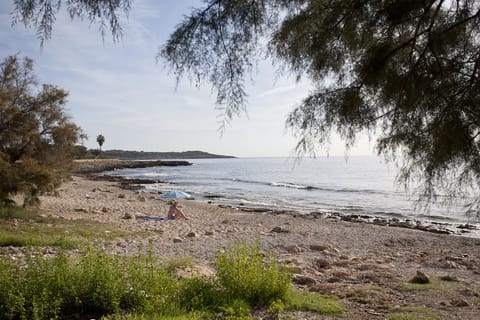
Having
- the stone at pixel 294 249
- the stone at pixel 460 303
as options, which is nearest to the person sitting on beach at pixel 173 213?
the stone at pixel 294 249

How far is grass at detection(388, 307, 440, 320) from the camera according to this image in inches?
205

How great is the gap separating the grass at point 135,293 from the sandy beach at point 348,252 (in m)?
0.66

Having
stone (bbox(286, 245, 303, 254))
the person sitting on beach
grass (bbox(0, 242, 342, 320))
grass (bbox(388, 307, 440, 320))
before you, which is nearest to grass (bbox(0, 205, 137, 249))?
grass (bbox(0, 242, 342, 320))

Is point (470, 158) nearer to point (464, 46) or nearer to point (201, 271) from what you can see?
point (464, 46)

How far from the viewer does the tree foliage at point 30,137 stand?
41.9 ft

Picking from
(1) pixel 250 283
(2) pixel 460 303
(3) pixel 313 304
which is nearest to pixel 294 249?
(2) pixel 460 303

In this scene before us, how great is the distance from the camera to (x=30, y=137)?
43.1ft

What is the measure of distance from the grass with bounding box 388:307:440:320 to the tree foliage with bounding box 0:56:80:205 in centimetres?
1114

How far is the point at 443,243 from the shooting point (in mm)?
16656

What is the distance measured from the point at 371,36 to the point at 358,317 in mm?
3720

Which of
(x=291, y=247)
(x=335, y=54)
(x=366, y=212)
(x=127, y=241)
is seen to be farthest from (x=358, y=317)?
(x=366, y=212)

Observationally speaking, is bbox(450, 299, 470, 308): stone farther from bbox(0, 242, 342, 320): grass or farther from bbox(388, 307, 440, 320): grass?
bbox(0, 242, 342, 320): grass

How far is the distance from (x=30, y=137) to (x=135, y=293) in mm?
10054

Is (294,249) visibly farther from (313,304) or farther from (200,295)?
(200,295)
